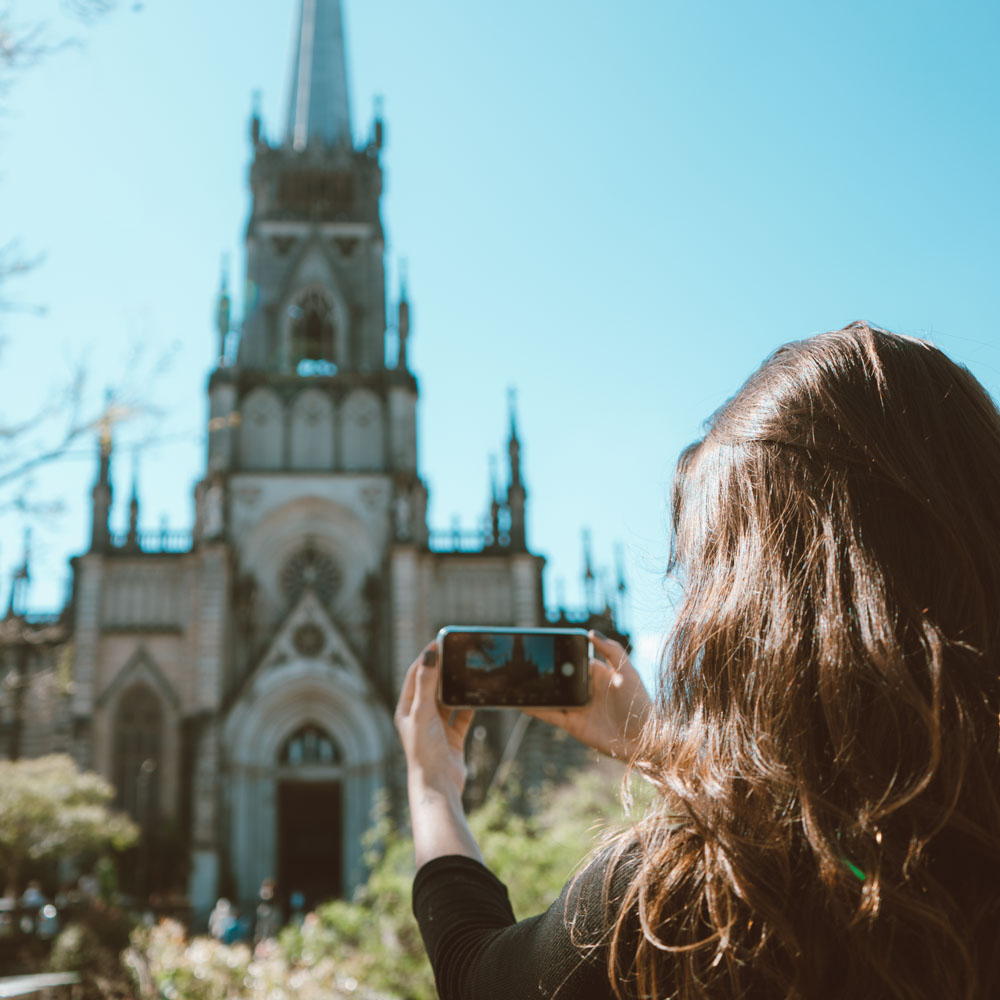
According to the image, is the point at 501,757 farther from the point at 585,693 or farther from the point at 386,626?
the point at 585,693

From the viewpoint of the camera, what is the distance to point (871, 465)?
1278 mm

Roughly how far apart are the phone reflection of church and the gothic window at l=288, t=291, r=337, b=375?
2.9 inches

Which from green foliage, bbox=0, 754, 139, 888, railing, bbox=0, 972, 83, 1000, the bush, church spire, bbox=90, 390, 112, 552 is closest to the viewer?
railing, bbox=0, 972, 83, 1000

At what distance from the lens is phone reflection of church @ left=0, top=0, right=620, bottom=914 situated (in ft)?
90.7

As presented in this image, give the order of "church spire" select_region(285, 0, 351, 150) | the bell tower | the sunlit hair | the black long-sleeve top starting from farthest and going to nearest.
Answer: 1. "church spire" select_region(285, 0, 351, 150)
2. the bell tower
3. the black long-sleeve top
4. the sunlit hair

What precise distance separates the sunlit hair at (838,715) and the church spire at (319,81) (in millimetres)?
38224

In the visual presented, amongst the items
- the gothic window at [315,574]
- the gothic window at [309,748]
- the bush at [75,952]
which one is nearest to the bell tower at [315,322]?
the gothic window at [315,574]

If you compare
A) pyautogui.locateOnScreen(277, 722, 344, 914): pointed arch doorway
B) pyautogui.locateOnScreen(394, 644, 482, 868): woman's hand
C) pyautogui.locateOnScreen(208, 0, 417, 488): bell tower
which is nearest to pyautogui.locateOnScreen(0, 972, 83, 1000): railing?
pyautogui.locateOnScreen(394, 644, 482, 868): woman's hand

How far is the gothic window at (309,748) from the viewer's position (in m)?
28.6

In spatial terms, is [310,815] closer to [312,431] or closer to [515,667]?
[312,431]

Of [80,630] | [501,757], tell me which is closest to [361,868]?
[501,757]

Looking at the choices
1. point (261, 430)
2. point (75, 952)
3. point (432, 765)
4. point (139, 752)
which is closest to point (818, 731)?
Result: point (432, 765)

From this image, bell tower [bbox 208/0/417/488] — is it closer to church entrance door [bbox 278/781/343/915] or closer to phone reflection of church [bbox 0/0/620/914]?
phone reflection of church [bbox 0/0/620/914]

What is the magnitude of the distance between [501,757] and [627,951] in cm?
2780
